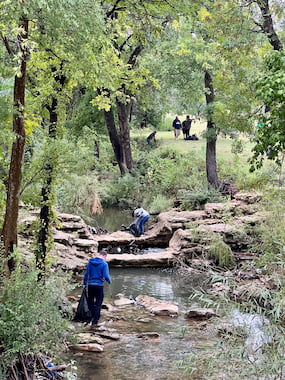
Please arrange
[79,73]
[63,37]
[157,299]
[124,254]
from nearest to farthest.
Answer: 1. [63,37]
2. [79,73]
3. [157,299]
4. [124,254]

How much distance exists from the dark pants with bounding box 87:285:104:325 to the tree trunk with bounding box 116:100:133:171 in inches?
555

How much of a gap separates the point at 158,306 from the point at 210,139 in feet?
37.6

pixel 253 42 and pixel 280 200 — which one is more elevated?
pixel 253 42

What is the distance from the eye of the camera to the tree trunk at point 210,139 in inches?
814

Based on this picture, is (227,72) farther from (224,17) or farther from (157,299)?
(157,299)

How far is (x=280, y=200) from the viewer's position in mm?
13336

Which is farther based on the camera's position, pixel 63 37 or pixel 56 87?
pixel 56 87

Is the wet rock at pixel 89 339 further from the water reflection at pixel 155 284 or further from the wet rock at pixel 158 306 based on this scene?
the water reflection at pixel 155 284

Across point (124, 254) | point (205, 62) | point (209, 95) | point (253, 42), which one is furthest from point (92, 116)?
point (253, 42)

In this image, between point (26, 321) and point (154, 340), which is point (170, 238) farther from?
point (26, 321)

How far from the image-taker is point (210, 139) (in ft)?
70.8

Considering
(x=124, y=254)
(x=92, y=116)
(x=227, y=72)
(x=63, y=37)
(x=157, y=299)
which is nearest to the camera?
(x=63, y=37)

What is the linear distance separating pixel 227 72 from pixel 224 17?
1.82 metres

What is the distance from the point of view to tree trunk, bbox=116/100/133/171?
78.5ft
